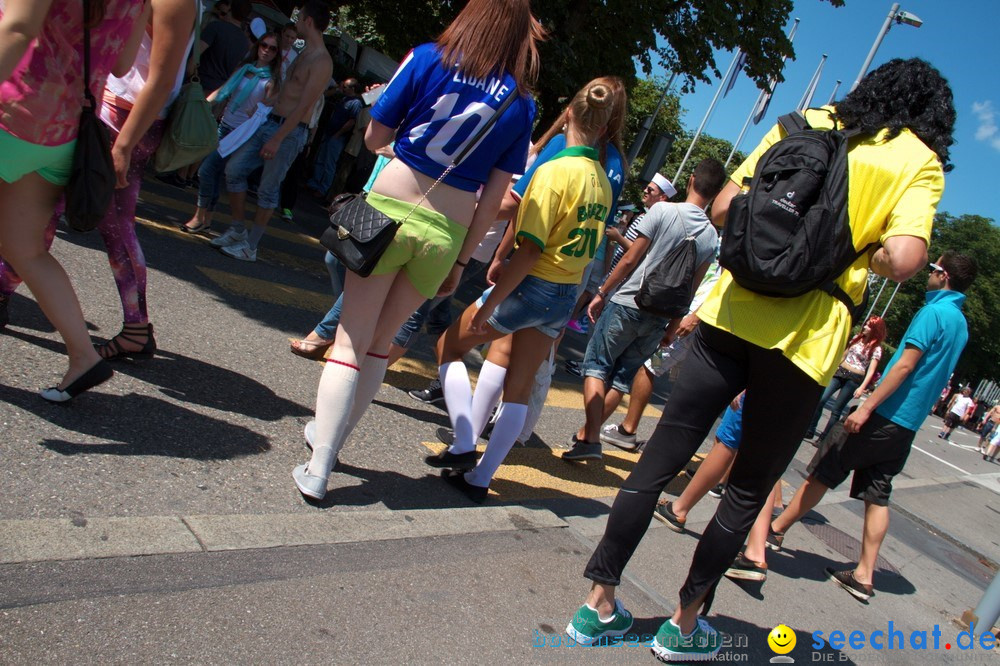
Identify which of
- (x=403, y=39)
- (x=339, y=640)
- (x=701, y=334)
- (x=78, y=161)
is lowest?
(x=339, y=640)

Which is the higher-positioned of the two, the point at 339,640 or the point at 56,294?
the point at 56,294

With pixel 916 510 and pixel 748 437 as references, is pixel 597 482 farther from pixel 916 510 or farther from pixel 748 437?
pixel 916 510

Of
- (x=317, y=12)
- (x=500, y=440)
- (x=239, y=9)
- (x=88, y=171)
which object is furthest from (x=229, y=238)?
(x=500, y=440)

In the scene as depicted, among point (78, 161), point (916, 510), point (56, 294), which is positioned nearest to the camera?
point (78, 161)

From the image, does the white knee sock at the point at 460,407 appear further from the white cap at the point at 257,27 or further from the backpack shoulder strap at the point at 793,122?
the white cap at the point at 257,27

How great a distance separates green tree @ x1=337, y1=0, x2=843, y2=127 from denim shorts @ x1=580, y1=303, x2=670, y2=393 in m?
8.47

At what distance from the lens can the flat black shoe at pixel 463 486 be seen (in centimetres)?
400

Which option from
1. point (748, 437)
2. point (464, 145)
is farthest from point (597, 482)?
point (464, 145)

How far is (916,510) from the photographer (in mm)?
8586

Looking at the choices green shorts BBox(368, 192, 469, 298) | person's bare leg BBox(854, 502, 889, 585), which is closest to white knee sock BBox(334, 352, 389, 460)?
green shorts BBox(368, 192, 469, 298)

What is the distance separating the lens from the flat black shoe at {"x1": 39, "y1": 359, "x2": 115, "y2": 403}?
3338mm

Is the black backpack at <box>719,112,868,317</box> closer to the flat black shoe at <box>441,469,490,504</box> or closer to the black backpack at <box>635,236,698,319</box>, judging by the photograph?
the flat black shoe at <box>441,469,490,504</box>

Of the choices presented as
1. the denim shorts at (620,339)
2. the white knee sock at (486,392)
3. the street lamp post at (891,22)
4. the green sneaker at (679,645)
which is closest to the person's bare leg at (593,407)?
the denim shorts at (620,339)

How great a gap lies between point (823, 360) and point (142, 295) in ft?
10.5
